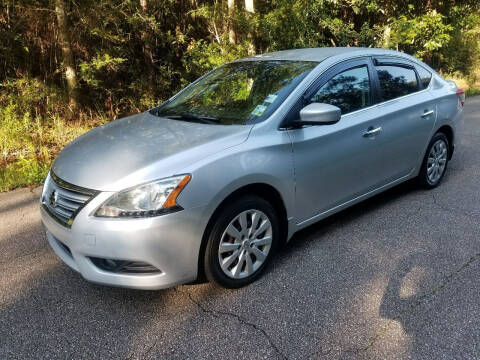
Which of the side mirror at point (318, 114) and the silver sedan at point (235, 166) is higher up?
the side mirror at point (318, 114)

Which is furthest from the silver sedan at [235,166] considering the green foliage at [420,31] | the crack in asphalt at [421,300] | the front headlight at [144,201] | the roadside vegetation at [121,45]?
the green foliage at [420,31]

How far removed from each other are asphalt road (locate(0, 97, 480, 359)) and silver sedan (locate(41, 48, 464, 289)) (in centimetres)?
27

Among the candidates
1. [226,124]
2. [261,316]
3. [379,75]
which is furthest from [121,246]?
[379,75]

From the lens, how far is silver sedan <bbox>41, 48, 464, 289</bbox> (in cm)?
255

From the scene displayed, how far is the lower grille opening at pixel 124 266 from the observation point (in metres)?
2.58

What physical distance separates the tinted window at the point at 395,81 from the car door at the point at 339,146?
18 centimetres

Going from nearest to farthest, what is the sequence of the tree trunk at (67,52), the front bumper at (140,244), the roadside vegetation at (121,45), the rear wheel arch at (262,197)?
the front bumper at (140,244), the rear wheel arch at (262,197), the roadside vegetation at (121,45), the tree trunk at (67,52)

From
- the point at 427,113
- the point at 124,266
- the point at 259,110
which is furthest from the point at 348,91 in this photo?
the point at 124,266

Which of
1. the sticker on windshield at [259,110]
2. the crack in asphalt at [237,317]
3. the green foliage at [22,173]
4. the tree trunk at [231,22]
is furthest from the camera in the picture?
the tree trunk at [231,22]

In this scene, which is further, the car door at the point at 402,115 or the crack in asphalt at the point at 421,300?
the car door at the point at 402,115

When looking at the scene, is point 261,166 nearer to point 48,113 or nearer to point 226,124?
point 226,124

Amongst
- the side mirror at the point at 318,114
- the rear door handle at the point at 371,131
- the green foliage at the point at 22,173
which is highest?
the side mirror at the point at 318,114

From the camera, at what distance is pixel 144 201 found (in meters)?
2.51

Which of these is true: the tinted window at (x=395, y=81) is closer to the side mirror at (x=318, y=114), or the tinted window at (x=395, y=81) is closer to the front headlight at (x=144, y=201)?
the side mirror at (x=318, y=114)
